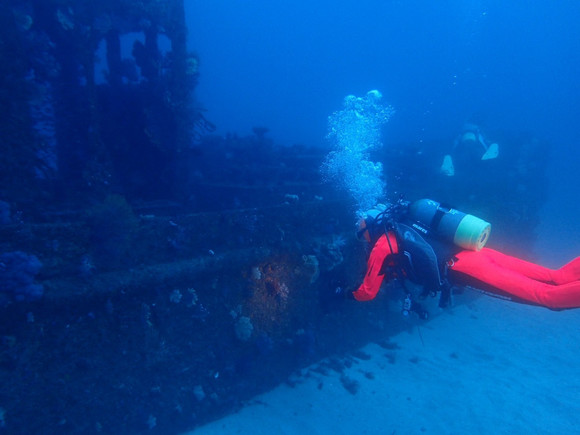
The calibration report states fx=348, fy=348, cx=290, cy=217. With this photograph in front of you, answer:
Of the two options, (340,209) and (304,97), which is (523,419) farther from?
(304,97)

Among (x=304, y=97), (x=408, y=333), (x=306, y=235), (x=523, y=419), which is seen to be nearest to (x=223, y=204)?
(x=306, y=235)

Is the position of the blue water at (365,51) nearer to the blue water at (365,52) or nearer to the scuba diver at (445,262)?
the blue water at (365,52)

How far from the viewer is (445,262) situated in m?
4.20

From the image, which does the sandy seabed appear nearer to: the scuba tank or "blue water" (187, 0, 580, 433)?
the scuba tank

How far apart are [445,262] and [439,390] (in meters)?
3.64

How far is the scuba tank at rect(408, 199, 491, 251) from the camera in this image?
400cm

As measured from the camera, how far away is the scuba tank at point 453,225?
4.00 meters

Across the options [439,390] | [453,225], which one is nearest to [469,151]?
[439,390]

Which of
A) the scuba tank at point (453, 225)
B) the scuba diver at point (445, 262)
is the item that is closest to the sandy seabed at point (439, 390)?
the scuba diver at point (445, 262)

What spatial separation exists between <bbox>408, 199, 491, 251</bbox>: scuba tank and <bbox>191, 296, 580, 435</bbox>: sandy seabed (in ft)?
10.1

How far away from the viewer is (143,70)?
7453 mm

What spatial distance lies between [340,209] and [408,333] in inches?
143

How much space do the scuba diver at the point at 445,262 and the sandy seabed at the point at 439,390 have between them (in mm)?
2200

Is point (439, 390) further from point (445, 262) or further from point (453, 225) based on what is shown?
point (453, 225)
